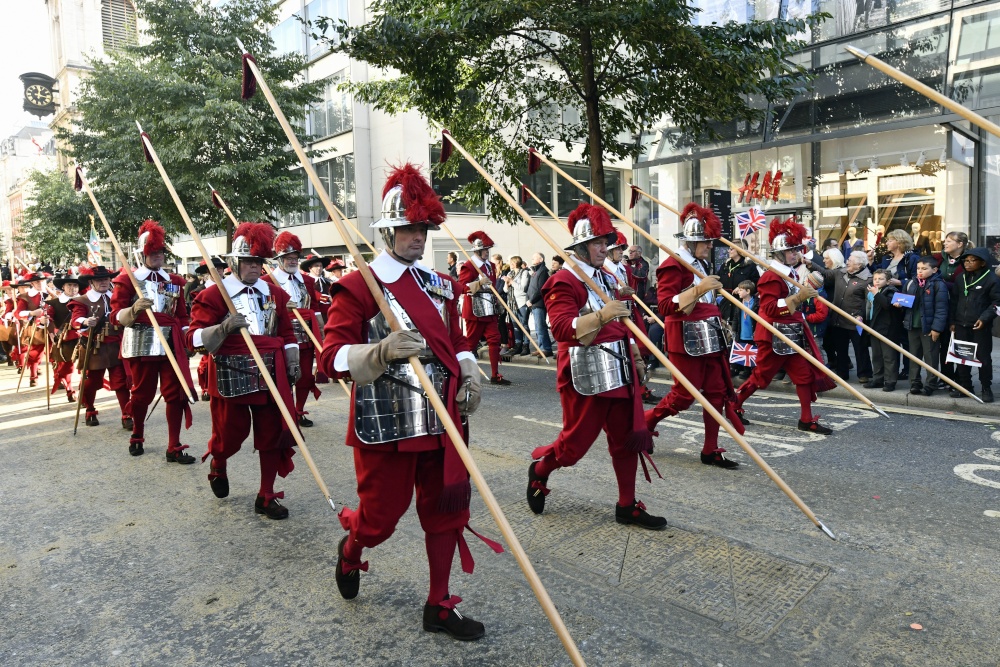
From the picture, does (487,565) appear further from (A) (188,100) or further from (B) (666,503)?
(A) (188,100)

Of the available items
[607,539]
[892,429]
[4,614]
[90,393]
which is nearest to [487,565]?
[607,539]

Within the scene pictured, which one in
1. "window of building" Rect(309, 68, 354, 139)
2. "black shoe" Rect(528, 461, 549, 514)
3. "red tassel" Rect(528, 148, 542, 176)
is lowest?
"black shoe" Rect(528, 461, 549, 514)

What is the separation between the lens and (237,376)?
529cm

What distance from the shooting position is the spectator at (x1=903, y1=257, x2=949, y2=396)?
8766 millimetres

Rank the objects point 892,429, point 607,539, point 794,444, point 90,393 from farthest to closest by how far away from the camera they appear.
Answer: point 90,393
point 892,429
point 794,444
point 607,539

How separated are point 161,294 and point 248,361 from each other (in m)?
2.68

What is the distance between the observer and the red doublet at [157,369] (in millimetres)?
6984

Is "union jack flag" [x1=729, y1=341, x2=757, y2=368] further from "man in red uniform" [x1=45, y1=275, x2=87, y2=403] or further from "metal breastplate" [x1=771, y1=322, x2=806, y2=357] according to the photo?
"man in red uniform" [x1=45, y1=275, x2=87, y2=403]

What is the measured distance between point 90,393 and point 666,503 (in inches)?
283

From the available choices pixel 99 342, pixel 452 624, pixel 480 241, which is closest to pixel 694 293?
pixel 452 624

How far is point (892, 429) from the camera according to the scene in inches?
290

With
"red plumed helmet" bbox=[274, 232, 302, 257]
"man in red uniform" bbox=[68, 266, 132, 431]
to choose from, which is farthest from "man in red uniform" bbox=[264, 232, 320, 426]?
"man in red uniform" bbox=[68, 266, 132, 431]

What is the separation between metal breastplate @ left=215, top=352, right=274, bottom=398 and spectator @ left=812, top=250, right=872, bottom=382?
24.8 feet

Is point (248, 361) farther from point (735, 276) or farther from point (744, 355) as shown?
point (735, 276)
